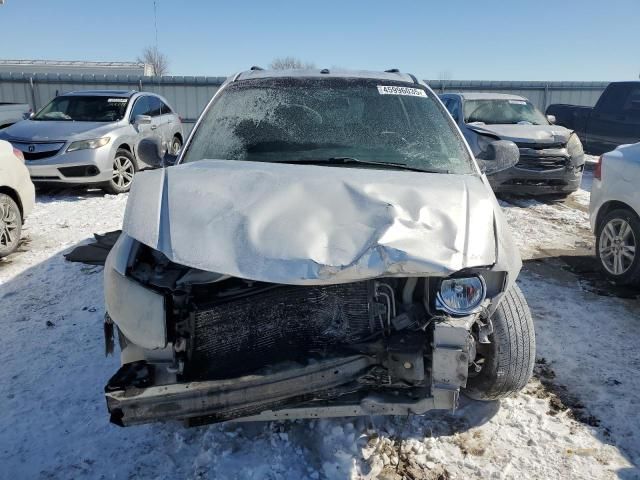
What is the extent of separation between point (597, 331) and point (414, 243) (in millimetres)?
2540

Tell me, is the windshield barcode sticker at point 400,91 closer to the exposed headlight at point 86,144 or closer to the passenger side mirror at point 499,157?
the passenger side mirror at point 499,157

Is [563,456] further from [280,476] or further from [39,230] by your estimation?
[39,230]

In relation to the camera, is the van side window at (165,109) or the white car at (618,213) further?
the van side window at (165,109)

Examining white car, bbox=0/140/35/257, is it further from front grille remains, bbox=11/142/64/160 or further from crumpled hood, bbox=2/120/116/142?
crumpled hood, bbox=2/120/116/142

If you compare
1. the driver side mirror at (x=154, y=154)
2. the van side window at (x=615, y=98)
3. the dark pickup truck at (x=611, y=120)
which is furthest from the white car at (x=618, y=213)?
the van side window at (x=615, y=98)

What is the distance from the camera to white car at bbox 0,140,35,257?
554 cm

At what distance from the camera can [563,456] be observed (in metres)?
2.60

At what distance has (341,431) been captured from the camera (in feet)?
8.87

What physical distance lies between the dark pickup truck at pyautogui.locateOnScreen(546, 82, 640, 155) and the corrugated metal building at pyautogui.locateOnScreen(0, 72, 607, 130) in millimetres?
Answer: 6518

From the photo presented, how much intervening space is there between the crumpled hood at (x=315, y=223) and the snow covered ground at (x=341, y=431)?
3.28 feet

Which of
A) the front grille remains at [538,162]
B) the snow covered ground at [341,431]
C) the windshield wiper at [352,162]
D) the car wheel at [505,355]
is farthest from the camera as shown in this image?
the front grille remains at [538,162]

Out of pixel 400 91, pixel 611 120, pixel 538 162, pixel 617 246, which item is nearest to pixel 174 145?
pixel 538 162

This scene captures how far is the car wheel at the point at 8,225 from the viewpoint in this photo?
18.1ft

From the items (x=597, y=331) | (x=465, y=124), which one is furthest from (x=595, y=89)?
(x=597, y=331)
